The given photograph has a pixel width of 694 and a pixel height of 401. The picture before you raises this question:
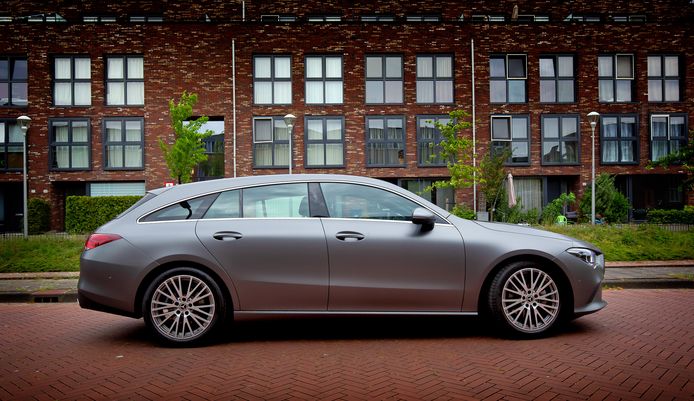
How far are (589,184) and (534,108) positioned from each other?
178 inches

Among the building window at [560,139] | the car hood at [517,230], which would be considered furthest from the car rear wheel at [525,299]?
the building window at [560,139]

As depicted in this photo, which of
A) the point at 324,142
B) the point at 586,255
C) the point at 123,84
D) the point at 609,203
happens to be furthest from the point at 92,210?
the point at 609,203

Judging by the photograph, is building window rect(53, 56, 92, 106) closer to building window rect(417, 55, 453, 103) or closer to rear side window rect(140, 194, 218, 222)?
building window rect(417, 55, 453, 103)

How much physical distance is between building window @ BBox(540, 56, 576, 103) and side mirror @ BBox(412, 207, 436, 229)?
23215mm

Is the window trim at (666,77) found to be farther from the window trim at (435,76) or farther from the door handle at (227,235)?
the door handle at (227,235)

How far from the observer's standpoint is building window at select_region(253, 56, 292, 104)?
2483 cm

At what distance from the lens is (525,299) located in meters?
Result: 4.75

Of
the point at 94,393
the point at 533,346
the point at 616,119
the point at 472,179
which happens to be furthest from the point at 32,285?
the point at 616,119

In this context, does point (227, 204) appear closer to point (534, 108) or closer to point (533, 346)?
point (533, 346)

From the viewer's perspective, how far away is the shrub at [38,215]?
22.2 meters

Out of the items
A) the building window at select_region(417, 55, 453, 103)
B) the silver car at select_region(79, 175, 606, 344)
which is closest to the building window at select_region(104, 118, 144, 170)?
the building window at select_region(417, 55, 453, 103)

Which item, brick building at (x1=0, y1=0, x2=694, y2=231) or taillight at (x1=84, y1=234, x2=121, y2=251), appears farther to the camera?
brick building at (x1=0, y1=0, x2=694, y2=231)

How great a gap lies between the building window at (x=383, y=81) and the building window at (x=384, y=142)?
106cm

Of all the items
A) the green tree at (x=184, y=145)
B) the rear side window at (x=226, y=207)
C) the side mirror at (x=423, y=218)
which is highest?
the green tree at (x=184, y=145)
